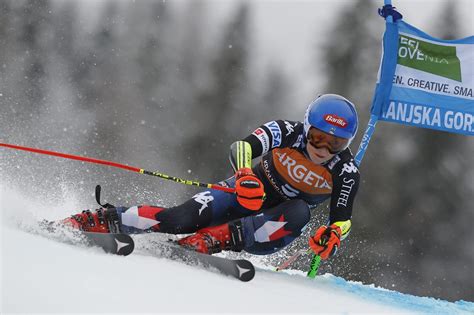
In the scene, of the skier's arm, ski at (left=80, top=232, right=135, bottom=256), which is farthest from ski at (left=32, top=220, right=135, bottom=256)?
the skier's arm

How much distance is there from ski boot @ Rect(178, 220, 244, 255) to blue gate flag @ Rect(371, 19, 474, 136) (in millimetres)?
2031

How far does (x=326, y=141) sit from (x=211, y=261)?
4.00ft

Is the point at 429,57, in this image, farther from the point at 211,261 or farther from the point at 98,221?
the point at 98,221

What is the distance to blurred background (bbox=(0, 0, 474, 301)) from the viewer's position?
21.0m

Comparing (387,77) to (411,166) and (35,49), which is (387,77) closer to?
(411,166)

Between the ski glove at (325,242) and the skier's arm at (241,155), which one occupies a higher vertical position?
the skier's arm at (241,155)

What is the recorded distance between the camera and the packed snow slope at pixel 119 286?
2.79 m

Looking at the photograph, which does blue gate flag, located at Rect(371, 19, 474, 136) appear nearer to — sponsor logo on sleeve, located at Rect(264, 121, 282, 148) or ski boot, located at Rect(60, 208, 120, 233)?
sponsor logo on sleeve, located at Rect(264, 121, 282, 148)

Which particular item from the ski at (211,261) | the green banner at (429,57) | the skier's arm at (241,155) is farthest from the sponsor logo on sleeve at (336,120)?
the green banner at (429,57)

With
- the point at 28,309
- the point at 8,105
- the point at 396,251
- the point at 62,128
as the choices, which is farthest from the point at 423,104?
the point at 8,105

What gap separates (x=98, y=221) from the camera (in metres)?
4.55

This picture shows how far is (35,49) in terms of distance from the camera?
30.9m

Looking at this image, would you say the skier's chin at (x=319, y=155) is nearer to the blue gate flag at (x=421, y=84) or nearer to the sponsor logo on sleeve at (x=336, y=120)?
the sponsor logo on sleeve at (x=336, y=120)

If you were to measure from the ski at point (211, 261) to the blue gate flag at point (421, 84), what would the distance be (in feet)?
8.54
